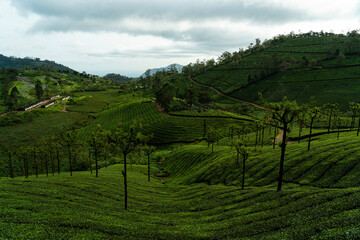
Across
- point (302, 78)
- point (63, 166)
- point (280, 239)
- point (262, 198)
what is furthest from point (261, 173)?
point (302, 78)

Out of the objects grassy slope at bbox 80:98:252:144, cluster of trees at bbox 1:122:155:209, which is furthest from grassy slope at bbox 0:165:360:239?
grassy slope at bbox 80:98:252:144

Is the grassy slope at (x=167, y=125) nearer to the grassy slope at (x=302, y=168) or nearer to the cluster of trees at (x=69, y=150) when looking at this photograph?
the cluster of trees at (x=69, y=150)

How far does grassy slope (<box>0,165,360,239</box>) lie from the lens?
2105cm

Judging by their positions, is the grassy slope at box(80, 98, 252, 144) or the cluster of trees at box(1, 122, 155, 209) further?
the grassy slope at box(80, 98, 252, 144)

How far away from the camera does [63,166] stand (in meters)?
84.2

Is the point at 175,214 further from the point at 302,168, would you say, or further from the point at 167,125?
the point at 167,125

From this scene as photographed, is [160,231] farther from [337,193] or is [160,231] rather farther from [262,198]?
[337,193]

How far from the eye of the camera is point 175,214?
109 ft

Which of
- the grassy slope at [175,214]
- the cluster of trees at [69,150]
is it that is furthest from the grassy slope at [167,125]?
the grassy slope at [175,214]

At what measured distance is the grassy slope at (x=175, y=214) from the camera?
69.1 feet

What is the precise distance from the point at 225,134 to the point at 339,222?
94.6m

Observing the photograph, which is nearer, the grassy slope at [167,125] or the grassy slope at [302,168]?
the grassy slope at [302,168]

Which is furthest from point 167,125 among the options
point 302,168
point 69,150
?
point 302,168

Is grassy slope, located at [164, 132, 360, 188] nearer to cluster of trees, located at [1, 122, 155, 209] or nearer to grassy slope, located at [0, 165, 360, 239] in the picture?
grassy slope, located at [0, 165, 360, 239]
